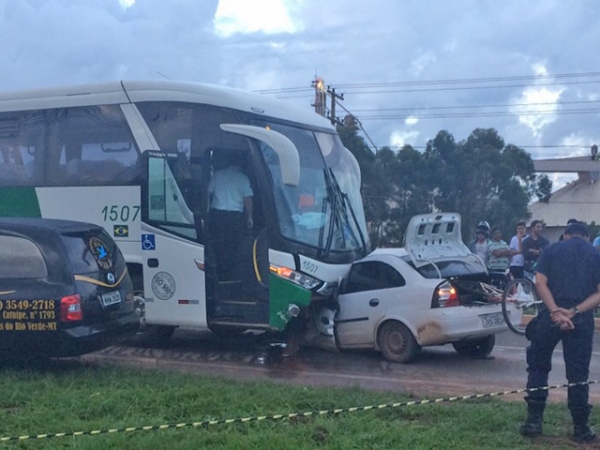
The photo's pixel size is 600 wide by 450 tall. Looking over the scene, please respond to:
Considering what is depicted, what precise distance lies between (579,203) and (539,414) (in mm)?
31169

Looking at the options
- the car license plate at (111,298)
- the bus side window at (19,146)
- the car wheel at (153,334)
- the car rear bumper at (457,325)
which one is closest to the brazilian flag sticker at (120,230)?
the car wheel at (153,334)

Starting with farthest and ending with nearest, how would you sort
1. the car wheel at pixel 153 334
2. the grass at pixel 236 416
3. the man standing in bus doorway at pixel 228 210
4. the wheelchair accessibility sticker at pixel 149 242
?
the car wheel at pixel 153 334, the wheelchair accessibility sticker at pixel 149 242, the man standing in bus doorway at pixel 228 210, the grass at pixel 236 416

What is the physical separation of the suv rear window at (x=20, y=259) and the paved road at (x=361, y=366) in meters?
2.08

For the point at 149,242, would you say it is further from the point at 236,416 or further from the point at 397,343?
the point at 236,416

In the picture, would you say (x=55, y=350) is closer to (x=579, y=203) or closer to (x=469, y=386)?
(x=469, y=386)

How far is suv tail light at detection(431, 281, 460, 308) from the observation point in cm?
1127

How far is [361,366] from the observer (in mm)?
11516

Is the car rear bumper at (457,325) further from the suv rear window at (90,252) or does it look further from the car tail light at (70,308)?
the car tail light at (70,308)

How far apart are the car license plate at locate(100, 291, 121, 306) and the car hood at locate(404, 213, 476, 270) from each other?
3787 millimetres

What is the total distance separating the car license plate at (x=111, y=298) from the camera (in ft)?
32.1

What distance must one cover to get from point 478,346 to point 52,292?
5.86m

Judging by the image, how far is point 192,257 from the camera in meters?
12.1

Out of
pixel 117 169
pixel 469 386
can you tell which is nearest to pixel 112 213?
pixel 117 169

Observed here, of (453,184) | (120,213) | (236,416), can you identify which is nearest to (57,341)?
(236,416)
